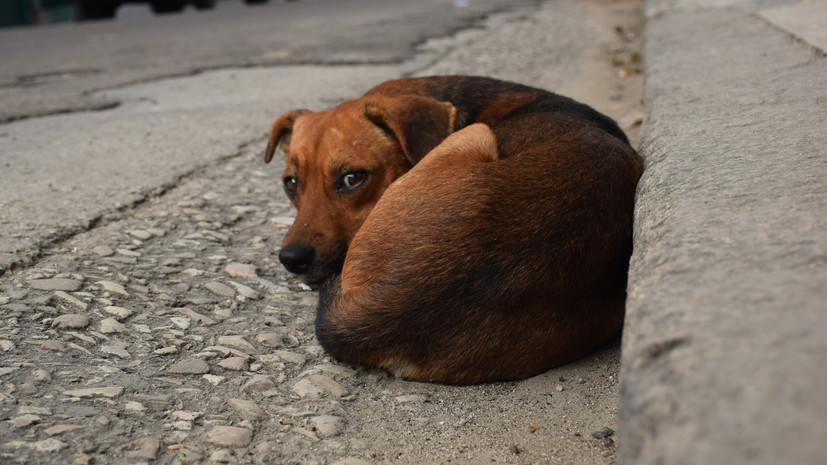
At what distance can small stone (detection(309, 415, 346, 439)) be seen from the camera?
207 centimetres

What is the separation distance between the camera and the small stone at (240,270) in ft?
10.2

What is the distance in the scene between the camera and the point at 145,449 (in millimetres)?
1876

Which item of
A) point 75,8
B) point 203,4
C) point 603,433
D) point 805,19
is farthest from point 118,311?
point 75,8

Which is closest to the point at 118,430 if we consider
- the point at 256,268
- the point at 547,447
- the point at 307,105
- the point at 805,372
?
the point at 547,447

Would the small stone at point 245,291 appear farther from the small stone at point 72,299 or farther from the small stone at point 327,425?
the small stone at point 327,425

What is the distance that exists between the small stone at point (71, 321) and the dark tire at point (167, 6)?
1681 cm

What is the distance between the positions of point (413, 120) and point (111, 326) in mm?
1535

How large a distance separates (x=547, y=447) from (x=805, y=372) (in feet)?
3.26

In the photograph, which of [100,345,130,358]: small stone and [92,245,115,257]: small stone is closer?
[100,345,130,358]: small stone

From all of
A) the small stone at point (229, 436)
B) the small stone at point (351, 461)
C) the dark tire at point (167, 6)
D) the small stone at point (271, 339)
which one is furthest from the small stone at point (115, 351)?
the dark tire at point (167, 6)

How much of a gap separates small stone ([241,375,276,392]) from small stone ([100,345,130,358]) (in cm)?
40

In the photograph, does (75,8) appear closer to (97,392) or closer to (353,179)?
(353,179)

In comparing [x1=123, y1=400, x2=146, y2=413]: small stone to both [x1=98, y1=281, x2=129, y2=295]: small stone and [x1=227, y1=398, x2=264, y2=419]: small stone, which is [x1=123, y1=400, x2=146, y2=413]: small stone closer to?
[x1=227, y1=398, x2=264, y2=419]: small stone

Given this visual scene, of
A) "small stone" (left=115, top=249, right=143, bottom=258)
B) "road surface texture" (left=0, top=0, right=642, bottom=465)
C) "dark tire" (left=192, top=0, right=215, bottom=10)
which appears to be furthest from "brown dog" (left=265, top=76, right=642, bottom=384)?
"dark tire" (left=192, top=0, right=215, bottom=10)
